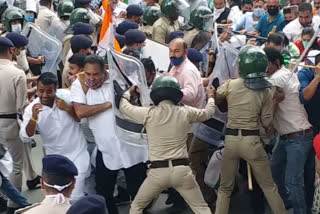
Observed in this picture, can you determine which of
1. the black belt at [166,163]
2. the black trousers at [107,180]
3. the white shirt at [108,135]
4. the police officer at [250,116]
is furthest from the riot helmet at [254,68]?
the black trousers at [107,180]

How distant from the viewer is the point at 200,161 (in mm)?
6848

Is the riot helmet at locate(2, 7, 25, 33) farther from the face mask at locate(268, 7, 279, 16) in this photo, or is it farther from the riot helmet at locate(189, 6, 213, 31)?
the face mask at locate(268, 7, 279, 16)

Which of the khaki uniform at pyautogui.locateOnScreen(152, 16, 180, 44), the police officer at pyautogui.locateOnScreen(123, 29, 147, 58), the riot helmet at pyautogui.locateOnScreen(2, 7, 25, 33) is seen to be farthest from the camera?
the khaki uniform at pyautogui.locateOnScreen(152, 16, 180, 44)

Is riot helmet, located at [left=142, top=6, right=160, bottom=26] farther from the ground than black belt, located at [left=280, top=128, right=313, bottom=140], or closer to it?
farther from the ground

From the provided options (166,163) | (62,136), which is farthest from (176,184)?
(62,136)

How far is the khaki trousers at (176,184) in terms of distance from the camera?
18.2 feet

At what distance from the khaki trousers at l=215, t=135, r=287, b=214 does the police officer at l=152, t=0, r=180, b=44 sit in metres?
3.40

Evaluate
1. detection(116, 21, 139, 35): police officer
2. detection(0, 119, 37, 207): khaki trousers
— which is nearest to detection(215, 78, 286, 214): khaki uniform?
detection(0, 119, 37, 207): khaki trousers

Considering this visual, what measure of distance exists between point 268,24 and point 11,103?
475 centimetres

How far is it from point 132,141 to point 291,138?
1593 millimetres

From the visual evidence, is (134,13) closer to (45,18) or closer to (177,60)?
(45,18)

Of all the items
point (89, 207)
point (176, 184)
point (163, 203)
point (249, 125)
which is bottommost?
point (163, 203)

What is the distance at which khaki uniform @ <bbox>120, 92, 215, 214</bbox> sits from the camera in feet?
18.1

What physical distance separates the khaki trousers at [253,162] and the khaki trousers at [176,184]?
0.62 metres
